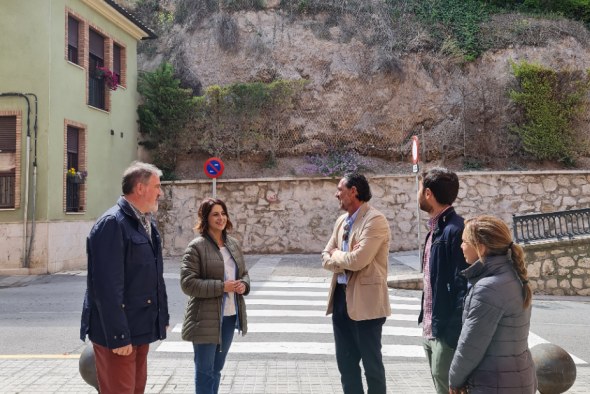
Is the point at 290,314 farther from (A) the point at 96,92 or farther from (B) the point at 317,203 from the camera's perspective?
(A) the point at 96,92

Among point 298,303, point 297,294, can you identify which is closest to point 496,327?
point 298,303

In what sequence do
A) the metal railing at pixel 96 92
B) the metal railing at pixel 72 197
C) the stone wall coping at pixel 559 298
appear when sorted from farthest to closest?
1. the metal railing at pixel 96 92
2. the metal railing at pixel 72 197
3. the stone wall coping at pixel 559 298

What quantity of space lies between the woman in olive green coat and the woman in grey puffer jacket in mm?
1861

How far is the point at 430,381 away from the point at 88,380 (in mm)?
3297

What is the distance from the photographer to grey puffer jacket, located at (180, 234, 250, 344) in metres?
3.69

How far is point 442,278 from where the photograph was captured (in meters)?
3.18

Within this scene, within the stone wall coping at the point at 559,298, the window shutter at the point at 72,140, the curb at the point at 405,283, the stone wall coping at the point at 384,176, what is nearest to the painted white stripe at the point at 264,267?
the stone wall coping at the point at 384,176

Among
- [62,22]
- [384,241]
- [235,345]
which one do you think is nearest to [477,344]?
[384,241]

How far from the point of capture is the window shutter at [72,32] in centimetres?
1544

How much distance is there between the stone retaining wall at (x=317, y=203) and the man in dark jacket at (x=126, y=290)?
43.5ft

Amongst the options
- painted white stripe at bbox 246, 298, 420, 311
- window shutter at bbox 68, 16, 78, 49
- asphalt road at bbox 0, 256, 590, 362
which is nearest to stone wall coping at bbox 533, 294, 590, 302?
asphalt road at bbox 0, 256, 590, 362

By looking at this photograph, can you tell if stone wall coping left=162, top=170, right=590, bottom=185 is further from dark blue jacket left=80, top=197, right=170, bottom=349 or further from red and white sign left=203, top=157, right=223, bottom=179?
dark blue jacket left=80, top=197, right=170, bottom=349

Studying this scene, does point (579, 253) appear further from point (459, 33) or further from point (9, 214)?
point (9, 214)

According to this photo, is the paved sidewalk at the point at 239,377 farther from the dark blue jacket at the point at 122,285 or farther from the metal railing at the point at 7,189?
the metal railing at the point at 7,189
